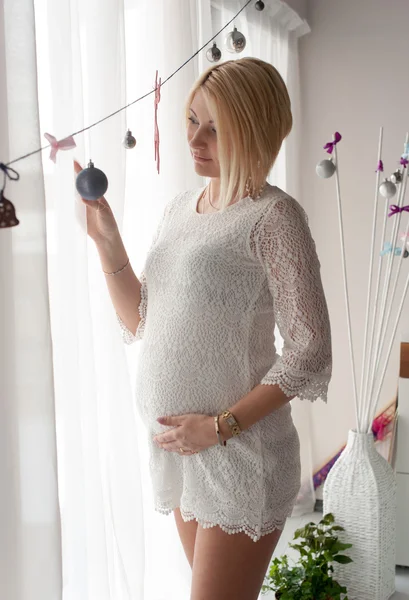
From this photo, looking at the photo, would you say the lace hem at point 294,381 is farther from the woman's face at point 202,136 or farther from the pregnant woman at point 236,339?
the woman's face at point 202,136

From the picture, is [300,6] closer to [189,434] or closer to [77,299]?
[77,299]

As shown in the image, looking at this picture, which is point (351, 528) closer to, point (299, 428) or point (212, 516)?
point (299, 428)

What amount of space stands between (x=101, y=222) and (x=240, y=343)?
0.35m

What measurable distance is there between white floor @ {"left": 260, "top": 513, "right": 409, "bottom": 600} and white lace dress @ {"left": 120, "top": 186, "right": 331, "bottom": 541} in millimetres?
1205

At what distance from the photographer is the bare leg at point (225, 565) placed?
1.29 m

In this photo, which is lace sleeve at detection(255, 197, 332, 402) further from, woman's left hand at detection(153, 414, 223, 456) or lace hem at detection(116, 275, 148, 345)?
lace hem at detection(116, 275, 148, 345)

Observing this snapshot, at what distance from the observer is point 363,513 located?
237 cm

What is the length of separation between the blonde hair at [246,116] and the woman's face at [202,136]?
31 millimetres

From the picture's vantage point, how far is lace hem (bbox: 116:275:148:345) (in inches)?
59.1

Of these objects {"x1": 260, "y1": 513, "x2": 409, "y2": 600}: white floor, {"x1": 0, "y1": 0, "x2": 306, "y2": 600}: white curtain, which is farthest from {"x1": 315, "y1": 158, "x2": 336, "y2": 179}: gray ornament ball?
{"x1": 260, "y1": 513, "x2": 409, "y2": 600}: white floor

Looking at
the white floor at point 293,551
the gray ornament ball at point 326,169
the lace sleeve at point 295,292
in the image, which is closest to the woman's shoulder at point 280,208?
the lace sleeve at point 295,292

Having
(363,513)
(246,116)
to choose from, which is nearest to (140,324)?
(246,116)

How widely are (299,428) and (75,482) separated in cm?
189

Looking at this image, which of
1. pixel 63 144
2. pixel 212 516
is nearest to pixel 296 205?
pixel 63 144
